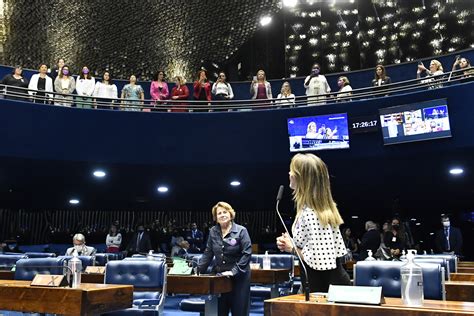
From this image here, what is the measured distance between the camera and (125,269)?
415 centimetres

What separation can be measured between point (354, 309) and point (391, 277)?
51.0 inches

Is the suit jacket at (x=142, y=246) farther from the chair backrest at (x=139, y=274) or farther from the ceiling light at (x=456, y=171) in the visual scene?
the ceiling light at (x=456, y=171)

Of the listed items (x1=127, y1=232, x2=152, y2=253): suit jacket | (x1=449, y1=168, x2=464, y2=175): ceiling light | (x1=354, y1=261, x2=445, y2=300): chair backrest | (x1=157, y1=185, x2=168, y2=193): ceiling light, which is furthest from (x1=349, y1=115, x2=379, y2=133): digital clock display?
(x1=354, y1=261, x2=445, y2=300): chair backrest

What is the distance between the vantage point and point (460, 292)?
3494mm

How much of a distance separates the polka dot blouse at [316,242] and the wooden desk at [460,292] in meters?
1.65

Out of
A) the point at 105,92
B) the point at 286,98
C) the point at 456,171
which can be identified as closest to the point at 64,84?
the point at 105,92

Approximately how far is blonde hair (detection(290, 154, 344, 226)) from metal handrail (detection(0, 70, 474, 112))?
26.2 feet

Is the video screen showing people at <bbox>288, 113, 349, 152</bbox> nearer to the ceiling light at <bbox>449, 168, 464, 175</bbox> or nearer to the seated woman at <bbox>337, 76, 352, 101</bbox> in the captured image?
the seated woman at <bbox>337, 76, 352, 101</bbox>

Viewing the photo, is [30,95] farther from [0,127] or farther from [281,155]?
[281,155]

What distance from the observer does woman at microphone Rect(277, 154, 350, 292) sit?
7.59 feet

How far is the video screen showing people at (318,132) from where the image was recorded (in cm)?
1040

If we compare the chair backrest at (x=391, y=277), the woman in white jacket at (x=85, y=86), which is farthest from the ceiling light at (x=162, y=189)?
the chair backrest at (x=391, y=277)

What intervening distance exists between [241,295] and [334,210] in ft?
7.63

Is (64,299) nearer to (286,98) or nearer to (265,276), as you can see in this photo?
(265,276)
